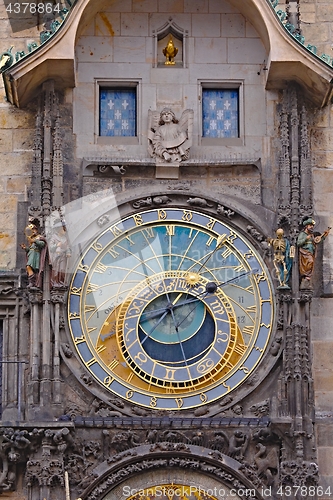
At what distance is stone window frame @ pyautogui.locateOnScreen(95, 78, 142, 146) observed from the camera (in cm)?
1897

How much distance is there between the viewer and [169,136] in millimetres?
18844

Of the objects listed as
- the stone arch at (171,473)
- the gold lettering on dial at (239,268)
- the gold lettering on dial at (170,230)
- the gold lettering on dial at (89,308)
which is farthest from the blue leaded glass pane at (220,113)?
the stone arch at (171,473)

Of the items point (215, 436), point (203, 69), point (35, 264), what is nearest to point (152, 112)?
point (203, 69)

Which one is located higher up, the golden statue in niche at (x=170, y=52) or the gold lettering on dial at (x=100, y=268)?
the golden statue in niche at (x=170, y=52)

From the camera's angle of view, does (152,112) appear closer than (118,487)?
No

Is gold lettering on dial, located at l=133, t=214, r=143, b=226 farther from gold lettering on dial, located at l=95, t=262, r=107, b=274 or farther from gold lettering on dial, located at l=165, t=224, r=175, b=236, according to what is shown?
gold lettering on dial, located at l=95, t=262, r=107, b=274

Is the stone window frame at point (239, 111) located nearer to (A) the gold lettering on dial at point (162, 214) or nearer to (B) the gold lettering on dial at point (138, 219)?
(A) the gold lettering on dial at point (162, 214)

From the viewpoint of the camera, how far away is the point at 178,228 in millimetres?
18609

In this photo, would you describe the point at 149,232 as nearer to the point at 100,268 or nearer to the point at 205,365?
the point at 100,268

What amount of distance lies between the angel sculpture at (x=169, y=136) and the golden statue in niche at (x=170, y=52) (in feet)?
1.98

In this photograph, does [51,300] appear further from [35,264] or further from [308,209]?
[308,209]

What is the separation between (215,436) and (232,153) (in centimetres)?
292

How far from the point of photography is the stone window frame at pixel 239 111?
19016mm

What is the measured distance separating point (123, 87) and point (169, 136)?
0.77 m
